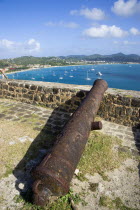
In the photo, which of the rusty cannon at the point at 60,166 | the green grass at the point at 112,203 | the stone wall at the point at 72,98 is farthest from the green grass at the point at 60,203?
the stone wall at the point at 72,98

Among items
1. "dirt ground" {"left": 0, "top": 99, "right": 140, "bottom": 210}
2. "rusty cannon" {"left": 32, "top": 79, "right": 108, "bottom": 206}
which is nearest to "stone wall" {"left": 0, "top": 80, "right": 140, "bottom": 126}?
"dirt ground" {"left": 0, "top": 99, "right": 140, "bottom": 210}

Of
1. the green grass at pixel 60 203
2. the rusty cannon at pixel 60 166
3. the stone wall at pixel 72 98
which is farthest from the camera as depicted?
the stone wall at pixel 72 98

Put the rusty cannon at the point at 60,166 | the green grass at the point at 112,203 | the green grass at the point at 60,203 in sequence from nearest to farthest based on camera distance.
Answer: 1. the rusty cannon at the point at 60,166
2. the green grass at the point at 60,203
3. the green grass at the point at 112,203

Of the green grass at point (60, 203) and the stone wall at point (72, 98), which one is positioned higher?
the stone wall at point (72, 98)

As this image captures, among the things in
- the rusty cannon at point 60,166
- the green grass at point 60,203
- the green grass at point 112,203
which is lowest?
the green grass at point 112,203

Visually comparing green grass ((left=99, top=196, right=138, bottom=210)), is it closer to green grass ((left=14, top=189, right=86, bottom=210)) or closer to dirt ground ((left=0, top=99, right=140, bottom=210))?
dirt ground ((left=0, top=99, right=140, bottom=210))

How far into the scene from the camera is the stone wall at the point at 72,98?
5.98m

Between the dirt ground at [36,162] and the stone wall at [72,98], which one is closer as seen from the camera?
the dirt ground at [36,162]

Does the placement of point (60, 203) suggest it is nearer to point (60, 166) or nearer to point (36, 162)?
point (60, 166)

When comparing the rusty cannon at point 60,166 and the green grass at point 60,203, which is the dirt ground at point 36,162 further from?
the rusty cannon at point 60,166

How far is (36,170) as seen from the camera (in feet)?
7.41

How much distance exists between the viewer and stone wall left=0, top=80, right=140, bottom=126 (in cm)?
598

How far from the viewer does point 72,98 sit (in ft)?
23.5

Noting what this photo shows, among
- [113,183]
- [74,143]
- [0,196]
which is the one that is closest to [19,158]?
[0,196]
